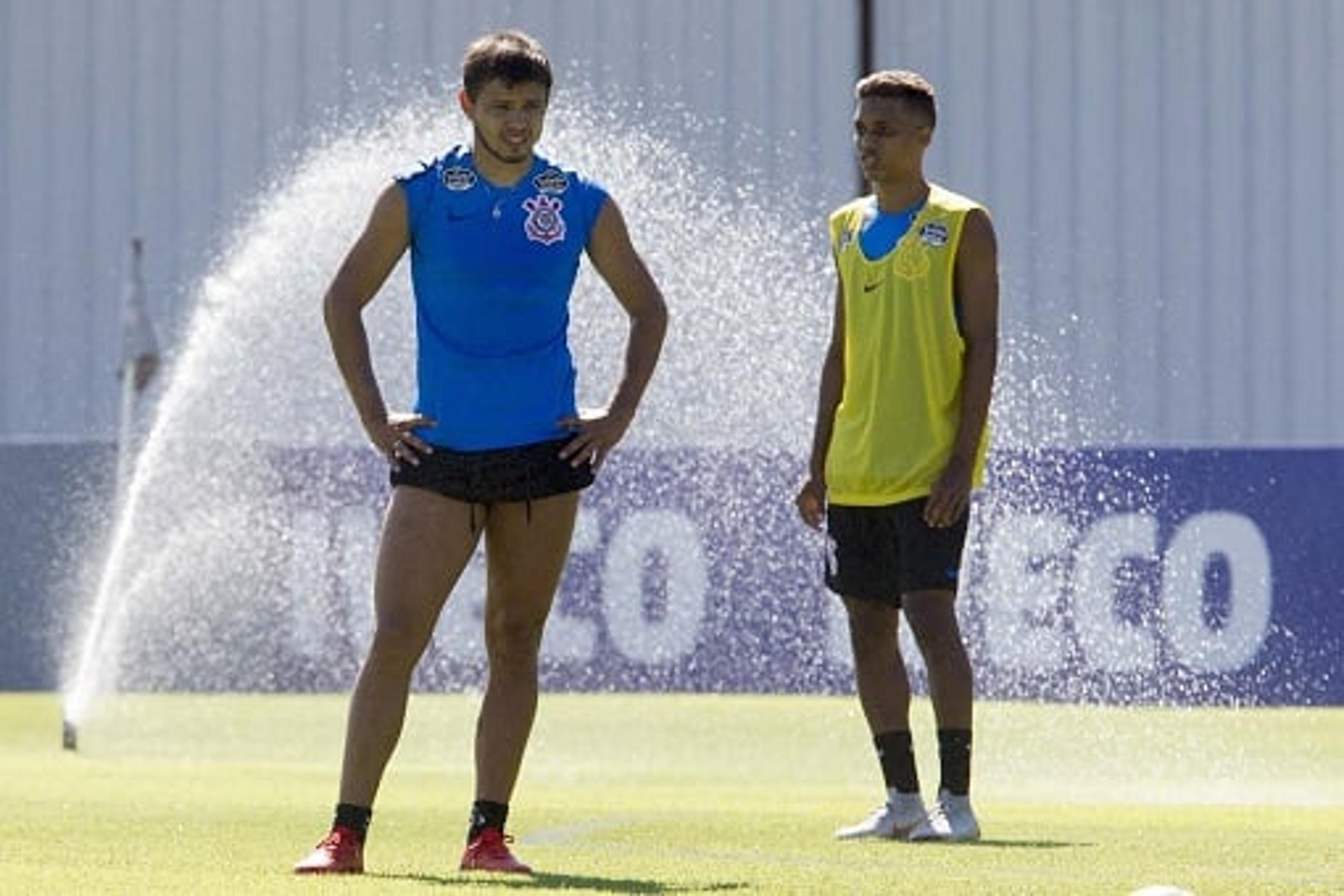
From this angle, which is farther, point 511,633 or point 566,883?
point 511,633

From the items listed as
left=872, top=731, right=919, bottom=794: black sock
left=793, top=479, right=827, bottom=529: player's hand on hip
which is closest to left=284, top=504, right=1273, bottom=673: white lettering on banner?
left=793, top=479, right=827, bottom=529: player's hand on hip

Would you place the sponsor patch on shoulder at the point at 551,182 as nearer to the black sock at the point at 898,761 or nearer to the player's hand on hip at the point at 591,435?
the player's hand on hip at the point at 591,435

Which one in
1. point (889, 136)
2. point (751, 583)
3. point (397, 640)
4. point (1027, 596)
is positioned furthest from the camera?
point (751, 583)

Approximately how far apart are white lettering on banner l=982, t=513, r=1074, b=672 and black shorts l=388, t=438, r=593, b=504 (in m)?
7.76

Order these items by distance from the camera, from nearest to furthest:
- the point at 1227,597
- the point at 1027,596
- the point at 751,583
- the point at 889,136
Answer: the point at 889,136
the point at 1027,596
the point at 1227,597
the point at 751,583

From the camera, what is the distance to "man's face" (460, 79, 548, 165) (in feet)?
24.8

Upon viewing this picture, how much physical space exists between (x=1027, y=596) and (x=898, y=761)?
638 cm

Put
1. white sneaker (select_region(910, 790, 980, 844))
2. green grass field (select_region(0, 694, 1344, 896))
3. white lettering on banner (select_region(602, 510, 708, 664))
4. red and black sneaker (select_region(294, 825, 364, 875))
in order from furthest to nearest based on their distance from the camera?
white lettering on banner (select_region(602, 510, 708, 664)) → white sneaker (select_region(910, 790, 980, 844)) → green grass field (select_region(0, 694, 1344, 896)) → red and black sneaker (select_region(294, 825, 364, 875))

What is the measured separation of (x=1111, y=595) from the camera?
1545cm

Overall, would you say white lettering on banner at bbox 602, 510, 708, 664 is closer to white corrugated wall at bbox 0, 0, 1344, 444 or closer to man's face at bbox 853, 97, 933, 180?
white corrugated wall at bbox 0, 0, 1344, 444

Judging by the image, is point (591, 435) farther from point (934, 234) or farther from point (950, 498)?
point (934, 234)

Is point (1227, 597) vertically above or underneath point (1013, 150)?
underneath

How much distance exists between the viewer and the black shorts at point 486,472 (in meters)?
7.69

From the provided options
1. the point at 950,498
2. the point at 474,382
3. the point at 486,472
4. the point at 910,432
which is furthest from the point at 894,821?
the point at 474,382
